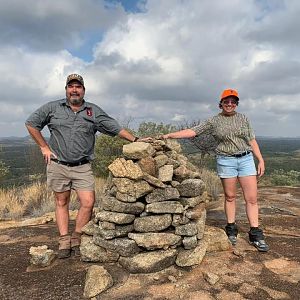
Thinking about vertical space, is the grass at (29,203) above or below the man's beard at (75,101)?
below

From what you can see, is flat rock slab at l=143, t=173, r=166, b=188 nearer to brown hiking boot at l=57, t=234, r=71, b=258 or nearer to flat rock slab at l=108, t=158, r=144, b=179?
flat rock slab at l=108, t=158, r=144, b=179

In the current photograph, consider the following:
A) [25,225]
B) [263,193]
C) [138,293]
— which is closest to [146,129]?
[263,193]

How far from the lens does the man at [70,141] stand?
17.1 feet

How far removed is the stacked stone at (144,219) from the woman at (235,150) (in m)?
0.58

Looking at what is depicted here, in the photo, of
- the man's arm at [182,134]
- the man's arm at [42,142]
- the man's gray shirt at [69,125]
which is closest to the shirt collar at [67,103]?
the man's gray shirt at [69,125]

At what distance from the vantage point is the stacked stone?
484cm

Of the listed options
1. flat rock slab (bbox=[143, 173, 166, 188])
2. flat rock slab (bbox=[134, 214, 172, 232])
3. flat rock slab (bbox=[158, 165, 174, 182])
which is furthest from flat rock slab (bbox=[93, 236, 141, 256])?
flat rock slab (bbox=[158, 165, 174, 182])

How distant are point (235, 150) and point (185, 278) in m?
2.08

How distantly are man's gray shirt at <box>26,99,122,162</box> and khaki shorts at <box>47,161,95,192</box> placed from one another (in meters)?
0.16

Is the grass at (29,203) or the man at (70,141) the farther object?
the grass at (29,203)

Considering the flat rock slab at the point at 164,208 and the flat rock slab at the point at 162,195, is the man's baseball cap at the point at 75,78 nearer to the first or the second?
the flat rock slab at the point at 162,195

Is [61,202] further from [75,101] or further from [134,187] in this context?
[75,101]

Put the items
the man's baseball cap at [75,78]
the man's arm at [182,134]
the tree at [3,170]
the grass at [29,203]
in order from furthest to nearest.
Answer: the tree at [3,170] → the grass at [29,203] → the man's arm at [182,134] → the man's baseball cap at [75,78]

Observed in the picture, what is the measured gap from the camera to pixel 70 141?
5.20 metres
